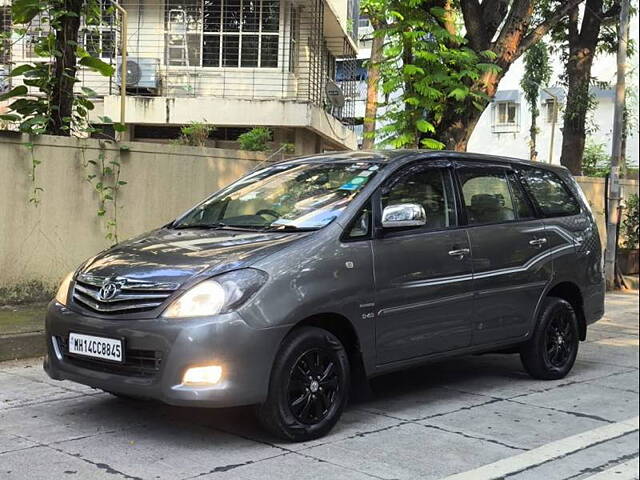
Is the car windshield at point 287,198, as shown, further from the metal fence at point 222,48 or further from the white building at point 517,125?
the white building at point 517,125

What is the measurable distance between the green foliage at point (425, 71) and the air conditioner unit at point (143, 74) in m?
8.16

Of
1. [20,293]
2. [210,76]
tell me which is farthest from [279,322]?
[210,76]

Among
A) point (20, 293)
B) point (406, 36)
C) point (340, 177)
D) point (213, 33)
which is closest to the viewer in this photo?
point (340, 177)

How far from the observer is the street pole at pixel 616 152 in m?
12.1

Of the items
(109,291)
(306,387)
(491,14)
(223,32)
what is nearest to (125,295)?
(109,291)

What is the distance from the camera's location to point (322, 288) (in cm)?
427

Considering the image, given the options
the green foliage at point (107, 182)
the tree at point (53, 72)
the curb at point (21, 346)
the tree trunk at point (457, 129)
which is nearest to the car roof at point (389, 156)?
the curb at point (21, 346)

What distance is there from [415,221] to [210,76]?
41.8 feet

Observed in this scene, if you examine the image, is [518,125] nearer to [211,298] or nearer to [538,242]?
[538,242]

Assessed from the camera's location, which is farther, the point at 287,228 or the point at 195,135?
the point at 195,135

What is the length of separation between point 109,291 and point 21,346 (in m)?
2.52

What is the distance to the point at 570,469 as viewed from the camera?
4.06m

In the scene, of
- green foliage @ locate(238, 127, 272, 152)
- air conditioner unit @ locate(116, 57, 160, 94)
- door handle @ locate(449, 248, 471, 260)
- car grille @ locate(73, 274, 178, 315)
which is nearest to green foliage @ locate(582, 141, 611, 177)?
air conditioner unit @ locate(116, 57, 160, 94)

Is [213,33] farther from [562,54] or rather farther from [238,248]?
[238,248]
